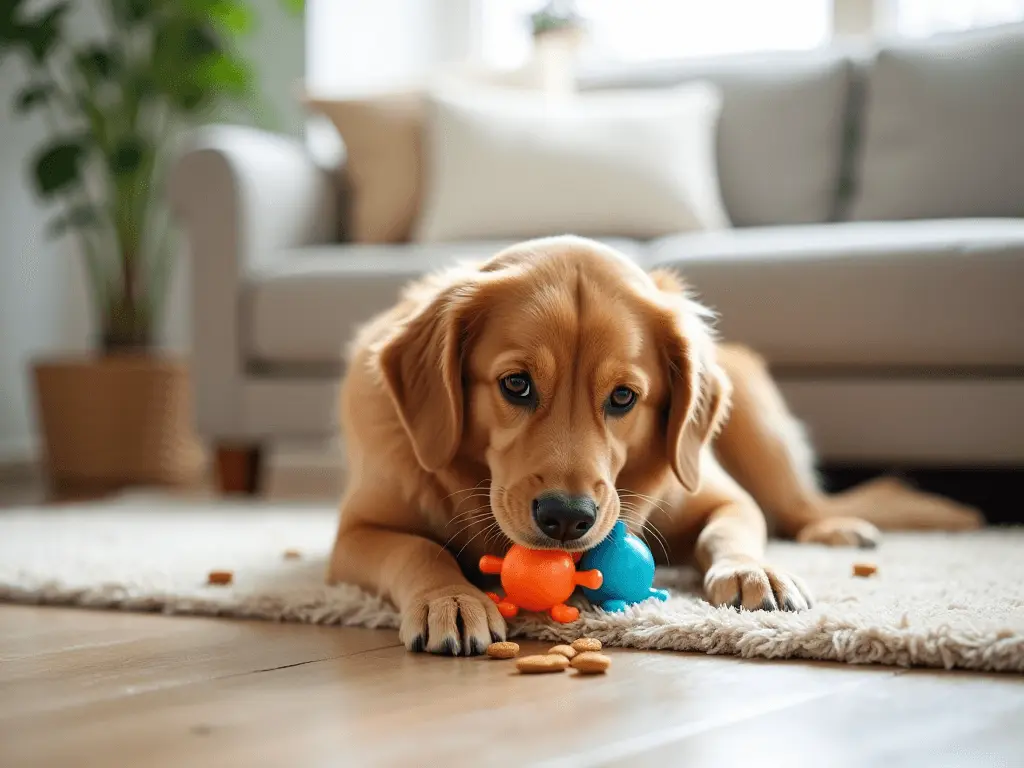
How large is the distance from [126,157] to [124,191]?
8.8 inches

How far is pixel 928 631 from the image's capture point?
1.52 metres

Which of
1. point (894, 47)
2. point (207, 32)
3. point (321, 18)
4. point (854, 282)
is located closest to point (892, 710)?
point (854, 282)

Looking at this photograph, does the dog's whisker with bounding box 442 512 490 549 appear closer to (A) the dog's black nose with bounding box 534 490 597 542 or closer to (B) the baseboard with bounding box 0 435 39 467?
(A) the dog's black nose with bounding box 534 490 597 542

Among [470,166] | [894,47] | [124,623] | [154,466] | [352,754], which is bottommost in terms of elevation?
[154,466]

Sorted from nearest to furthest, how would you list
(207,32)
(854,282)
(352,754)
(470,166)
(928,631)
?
(352,754), (928,631), (854,282), (470,166), (207,32)

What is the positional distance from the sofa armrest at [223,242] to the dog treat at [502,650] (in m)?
2.23

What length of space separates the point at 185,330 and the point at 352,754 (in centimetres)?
494

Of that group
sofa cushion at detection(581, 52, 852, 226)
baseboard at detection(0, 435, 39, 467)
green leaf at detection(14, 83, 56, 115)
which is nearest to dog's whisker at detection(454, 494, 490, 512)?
sofa cushion at detection(581, 52, 852, 226)

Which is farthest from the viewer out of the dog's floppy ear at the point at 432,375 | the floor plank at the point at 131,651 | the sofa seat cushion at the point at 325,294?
the sofa seat cushion at the point at 325,294

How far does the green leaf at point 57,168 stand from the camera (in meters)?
4.68

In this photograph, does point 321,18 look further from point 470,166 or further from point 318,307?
point 318,307

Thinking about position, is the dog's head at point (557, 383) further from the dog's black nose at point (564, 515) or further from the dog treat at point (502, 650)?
the dog treat at point (502, 650)

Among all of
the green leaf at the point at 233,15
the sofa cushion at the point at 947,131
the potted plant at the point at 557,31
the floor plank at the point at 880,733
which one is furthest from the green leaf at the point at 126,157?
the floor plank at the point at 880,733

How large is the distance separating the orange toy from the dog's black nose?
64 mm
